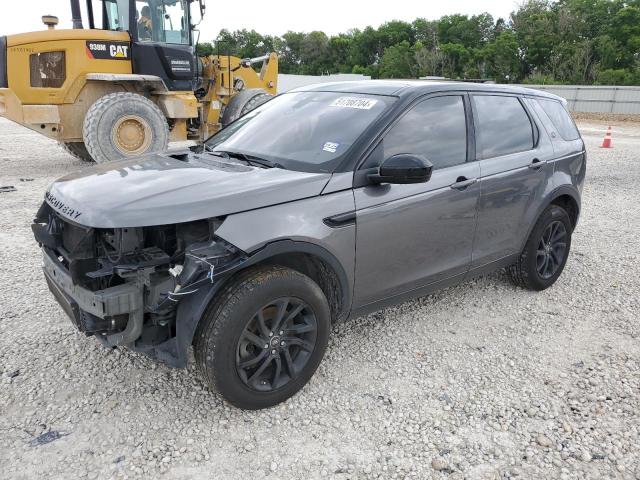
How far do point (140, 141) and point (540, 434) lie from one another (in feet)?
26.7

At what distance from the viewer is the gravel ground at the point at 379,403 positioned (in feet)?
8.41

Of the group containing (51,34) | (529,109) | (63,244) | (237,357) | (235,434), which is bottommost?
(235,434)

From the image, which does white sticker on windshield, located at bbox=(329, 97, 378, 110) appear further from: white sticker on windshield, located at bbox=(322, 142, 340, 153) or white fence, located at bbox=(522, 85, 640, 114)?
white fence, located at bbox=(522, 85, 640, 114)

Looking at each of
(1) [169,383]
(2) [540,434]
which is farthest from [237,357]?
(2) [540,434]

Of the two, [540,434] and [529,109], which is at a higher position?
[529,109]

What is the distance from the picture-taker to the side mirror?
2.97 m

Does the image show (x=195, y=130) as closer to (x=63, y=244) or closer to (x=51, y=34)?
(x=51, y=34)

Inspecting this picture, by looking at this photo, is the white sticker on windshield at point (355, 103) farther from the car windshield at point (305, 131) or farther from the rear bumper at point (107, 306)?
the rear bumper at point (107, 306)

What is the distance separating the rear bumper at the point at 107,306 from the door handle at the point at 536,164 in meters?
3.11

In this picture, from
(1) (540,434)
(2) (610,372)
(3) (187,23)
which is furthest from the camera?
(3) (187,23)

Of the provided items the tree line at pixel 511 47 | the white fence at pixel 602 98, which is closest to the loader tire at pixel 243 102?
Answer: the white fence at pixel 602 98

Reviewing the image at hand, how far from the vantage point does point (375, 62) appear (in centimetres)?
6525

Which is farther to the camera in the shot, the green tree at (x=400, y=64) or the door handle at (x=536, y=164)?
the green tree at (x=400, y=64)

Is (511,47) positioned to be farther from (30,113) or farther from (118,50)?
(30,113)
